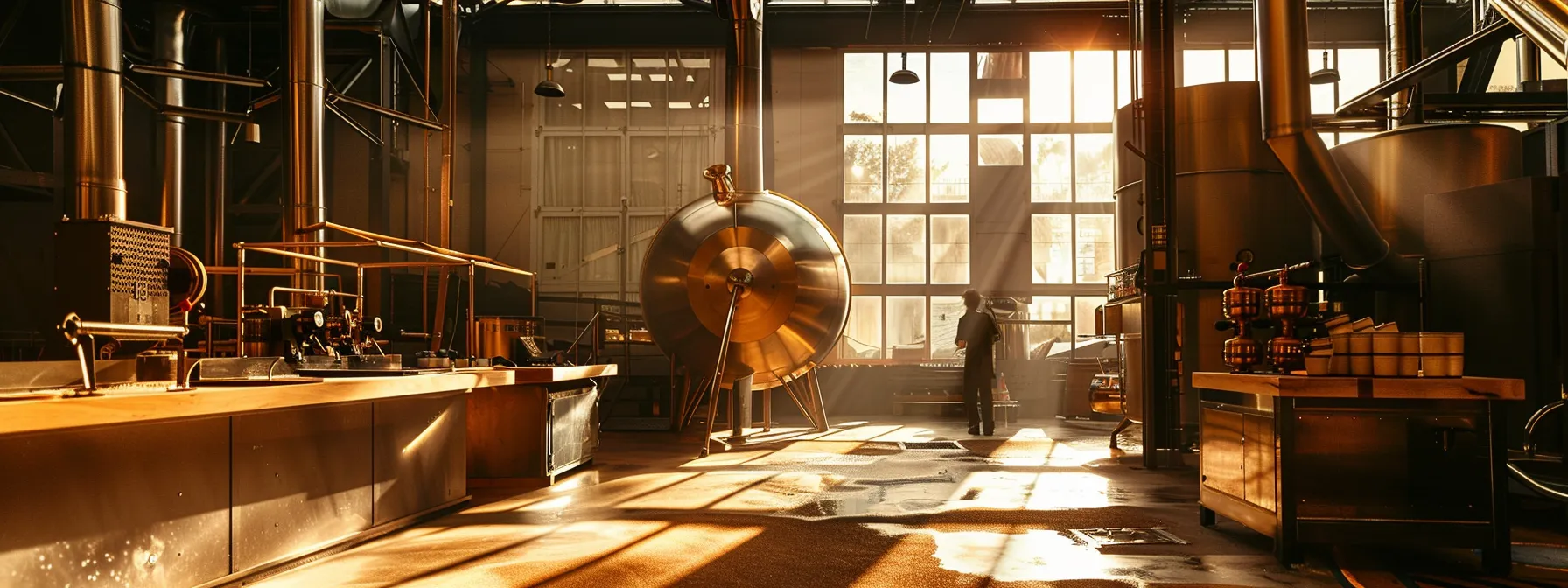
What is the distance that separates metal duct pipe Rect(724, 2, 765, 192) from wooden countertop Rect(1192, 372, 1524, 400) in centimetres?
628

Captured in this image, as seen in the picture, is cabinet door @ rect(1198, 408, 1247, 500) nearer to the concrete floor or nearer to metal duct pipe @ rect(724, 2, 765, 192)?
the concrete floor

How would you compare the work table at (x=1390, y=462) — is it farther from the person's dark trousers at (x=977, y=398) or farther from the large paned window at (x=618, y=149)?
the large paned window at (x=618, y=149)

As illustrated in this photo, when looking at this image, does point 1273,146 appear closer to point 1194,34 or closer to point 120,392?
point 120,392

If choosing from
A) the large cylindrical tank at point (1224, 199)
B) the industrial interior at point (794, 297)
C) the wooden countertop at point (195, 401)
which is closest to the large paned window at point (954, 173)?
the industrial interior at point (794, 297)

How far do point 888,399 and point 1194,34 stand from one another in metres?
7.74

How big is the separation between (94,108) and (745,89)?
5345 millimetres

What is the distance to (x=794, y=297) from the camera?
8.86m

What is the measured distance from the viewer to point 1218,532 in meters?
4.83

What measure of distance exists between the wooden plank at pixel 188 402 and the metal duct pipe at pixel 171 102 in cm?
690

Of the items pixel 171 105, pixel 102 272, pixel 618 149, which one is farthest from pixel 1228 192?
pixel 618 149

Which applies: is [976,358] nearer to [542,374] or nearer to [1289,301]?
[542,374]

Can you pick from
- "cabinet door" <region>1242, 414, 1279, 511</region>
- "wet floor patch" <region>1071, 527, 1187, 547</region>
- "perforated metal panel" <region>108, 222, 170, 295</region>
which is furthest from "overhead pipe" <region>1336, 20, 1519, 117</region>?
"perforated metal panel" <region>108, 222, 170, 295</region>

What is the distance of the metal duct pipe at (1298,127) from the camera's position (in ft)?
21.3

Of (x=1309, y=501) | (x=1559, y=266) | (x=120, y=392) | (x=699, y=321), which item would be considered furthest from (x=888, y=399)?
(x=120, y=392)
